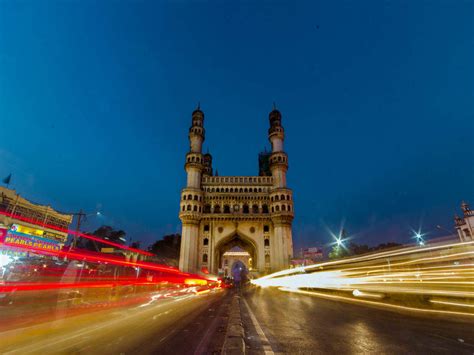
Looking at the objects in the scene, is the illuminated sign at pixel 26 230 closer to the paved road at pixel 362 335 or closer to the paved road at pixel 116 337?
the paved road at pixel 116 337

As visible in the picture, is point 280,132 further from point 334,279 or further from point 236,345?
point 236,345

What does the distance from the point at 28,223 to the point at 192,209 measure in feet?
107

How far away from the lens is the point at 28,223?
4956cm

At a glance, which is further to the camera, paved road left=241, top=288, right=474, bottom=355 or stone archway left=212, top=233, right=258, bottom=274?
stone archway left=212, top=233, right=258, bottom=274

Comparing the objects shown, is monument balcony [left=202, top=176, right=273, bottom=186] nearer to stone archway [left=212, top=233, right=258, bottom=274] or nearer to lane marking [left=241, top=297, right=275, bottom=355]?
stone archway [left=212, top=233, right=258, bottom=274]

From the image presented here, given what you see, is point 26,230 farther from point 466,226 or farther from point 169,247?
point 466,226

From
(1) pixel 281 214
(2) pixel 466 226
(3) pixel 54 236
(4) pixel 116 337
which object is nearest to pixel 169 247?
(3) pixel 54 236

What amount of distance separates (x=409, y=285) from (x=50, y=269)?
3190cm

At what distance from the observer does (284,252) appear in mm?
47562

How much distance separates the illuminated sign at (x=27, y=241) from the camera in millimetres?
43938

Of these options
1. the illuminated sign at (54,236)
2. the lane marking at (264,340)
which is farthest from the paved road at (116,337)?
the illuminated sign at (54,236)

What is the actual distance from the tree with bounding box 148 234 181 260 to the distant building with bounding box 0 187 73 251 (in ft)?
127

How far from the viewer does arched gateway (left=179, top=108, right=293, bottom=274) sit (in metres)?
48.8

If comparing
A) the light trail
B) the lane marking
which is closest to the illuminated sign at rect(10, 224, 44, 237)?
the light trail
